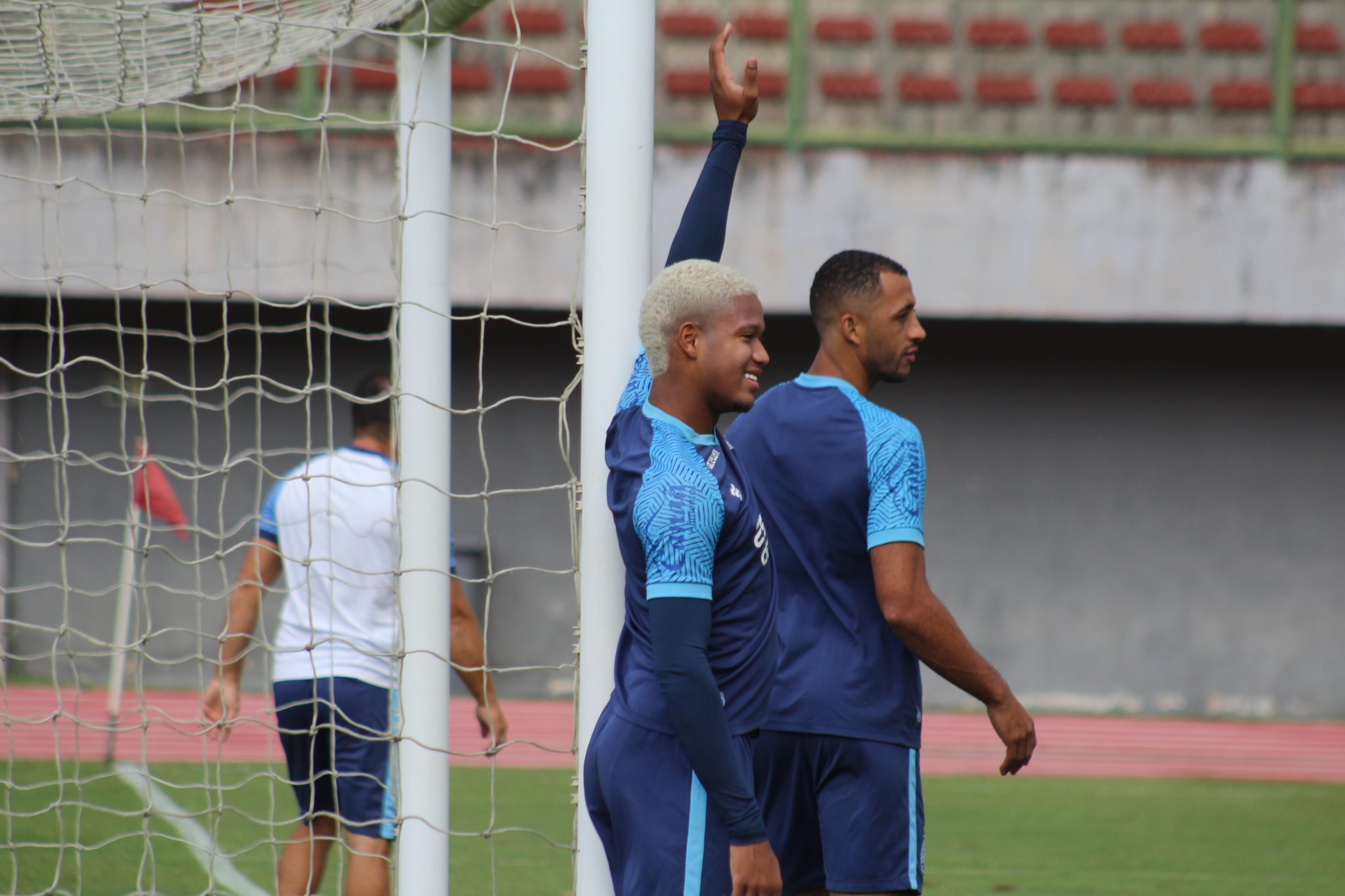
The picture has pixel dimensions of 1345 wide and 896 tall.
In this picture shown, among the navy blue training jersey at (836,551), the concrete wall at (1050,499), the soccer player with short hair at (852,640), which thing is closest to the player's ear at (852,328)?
the soccer player with short hair at (852,640)

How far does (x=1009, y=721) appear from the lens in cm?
295

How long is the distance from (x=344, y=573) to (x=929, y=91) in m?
7.28

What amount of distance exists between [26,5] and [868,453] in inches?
103

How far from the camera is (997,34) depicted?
34.7ft

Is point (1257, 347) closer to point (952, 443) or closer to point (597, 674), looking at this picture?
point (952, 443)

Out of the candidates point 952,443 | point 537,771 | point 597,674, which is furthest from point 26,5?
point 952,443

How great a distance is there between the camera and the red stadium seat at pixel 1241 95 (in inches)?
403

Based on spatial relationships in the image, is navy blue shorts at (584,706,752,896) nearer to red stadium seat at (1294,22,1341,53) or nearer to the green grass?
the green grass

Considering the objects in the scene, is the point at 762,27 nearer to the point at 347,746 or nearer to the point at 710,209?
the point at 347,746

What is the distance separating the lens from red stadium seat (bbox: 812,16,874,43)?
34.4 ft

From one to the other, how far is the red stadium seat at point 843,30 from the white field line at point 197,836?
23.5 ft

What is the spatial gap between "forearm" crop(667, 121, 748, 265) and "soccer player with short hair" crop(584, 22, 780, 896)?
39 cm

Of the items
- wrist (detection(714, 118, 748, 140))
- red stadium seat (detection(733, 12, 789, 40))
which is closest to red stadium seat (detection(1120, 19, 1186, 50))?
red stadium seat (detection(733, 12, 789, 40))

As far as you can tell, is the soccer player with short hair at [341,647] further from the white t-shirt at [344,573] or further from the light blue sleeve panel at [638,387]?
the light blue sleeve panel at [638,387]
